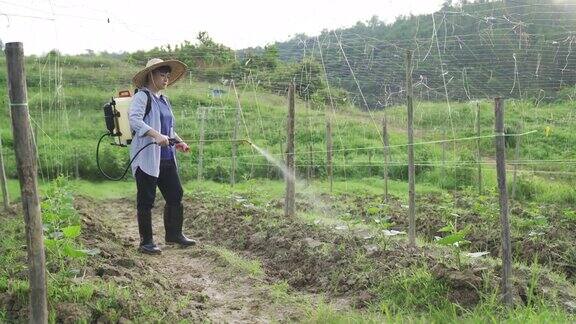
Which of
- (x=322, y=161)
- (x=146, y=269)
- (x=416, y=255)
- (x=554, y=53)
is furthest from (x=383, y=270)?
(x=322, y=161)

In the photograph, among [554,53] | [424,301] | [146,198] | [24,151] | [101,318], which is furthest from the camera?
[554,53]

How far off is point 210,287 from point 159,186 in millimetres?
1617

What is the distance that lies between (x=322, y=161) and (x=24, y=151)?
13904 mm

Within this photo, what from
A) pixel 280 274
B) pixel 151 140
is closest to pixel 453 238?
pixel 280 274

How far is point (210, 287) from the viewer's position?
4.83 m

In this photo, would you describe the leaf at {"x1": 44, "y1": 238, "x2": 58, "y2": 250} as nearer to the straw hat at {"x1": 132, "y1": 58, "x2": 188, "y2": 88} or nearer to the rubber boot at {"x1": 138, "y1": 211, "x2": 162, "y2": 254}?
the rubber boot at {"x1": 138, "y1": 211, "x2": 162, "y2": 254}

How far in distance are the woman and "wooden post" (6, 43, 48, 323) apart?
2227mm

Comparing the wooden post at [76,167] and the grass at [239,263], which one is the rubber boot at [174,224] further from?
the wooden post at [76,167]

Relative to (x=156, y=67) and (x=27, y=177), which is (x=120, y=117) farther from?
(x=27, y=177)

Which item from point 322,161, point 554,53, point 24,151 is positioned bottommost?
point 322,161

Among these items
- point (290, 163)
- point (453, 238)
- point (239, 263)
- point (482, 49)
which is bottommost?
point (239, 263)

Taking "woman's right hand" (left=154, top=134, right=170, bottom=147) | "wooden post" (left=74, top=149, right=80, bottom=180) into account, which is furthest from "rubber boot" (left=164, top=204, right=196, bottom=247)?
"wooden post" (left=74, top=149, right=80, bottom=180)

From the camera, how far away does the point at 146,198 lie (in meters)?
5.78

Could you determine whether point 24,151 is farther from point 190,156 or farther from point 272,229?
point 190,156
